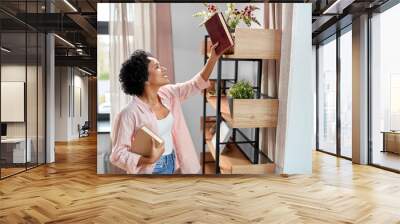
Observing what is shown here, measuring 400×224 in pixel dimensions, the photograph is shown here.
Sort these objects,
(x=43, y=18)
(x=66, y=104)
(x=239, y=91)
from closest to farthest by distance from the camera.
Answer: (x=239, y=91)
(x=43, y=18)
(x=66, y=104)

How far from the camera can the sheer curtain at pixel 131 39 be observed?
555cm

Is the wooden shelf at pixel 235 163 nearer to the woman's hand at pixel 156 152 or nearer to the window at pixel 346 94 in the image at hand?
the woman's hand at pixel 156 152

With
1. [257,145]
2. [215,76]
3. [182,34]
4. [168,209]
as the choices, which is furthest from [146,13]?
[168,209]

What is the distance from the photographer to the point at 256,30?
5.55m

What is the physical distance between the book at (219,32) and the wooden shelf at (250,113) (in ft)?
2.36

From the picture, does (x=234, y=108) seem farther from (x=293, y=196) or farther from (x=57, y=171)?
(x=57, y=171)

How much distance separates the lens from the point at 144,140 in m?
5.38

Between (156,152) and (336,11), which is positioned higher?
(336,11)

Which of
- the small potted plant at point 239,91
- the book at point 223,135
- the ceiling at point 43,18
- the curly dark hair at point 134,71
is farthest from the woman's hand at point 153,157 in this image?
the ceiling at point 43,18

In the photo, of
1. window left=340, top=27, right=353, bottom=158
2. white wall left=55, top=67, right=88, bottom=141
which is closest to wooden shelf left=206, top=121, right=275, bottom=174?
window left=340, top=27, right=353, bottom=158

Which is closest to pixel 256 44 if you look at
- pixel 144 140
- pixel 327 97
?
pixel 144 140

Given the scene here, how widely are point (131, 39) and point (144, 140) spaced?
1.42 meters

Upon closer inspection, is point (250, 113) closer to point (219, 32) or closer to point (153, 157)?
point (219, 32)

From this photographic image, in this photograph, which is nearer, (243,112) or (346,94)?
(243,112)
